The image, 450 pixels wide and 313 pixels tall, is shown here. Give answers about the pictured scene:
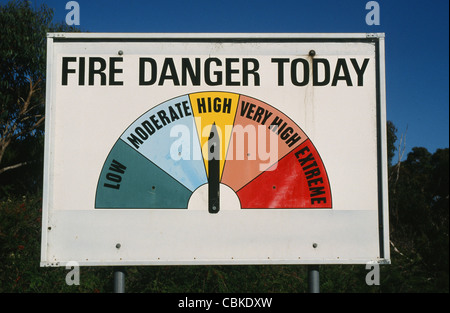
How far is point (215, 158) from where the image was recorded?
3566 mm

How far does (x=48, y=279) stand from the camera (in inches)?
256

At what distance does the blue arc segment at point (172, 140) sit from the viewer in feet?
11.7

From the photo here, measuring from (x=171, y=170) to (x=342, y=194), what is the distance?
150 centimetres

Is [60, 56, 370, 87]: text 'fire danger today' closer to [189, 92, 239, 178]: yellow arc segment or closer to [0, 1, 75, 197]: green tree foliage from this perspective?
[189, 92, 239, 178]: yellow arc segment

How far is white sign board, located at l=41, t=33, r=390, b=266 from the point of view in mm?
3500

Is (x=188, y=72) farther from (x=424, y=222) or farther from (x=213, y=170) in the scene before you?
(x=424, y=222)

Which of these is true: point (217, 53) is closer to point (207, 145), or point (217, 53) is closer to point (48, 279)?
point (207, 145)

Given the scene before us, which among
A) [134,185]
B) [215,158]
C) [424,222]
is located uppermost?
[215,158]

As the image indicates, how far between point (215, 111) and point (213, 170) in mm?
522

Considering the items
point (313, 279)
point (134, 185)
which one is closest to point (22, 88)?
point (134, 185)

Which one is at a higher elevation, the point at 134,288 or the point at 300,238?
the point at 300,238
